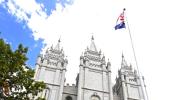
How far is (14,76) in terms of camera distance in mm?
14477

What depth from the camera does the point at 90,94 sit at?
3381 cm

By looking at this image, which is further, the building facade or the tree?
the building facade

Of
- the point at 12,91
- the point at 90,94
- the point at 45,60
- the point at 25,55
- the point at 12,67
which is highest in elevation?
the point at 45,60

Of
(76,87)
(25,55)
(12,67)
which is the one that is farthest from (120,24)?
(76,87)

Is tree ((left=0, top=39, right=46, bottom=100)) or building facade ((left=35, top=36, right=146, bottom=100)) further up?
building facade ((left=35, top=36, right=146, bottom=100))

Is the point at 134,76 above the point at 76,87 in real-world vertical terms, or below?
above

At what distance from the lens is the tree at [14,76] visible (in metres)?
13.9

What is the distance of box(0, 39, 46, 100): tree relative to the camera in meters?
13.9

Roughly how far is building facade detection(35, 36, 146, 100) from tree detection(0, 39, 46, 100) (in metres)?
17.3

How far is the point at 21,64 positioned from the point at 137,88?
85.5ft

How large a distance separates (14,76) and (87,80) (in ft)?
70.7

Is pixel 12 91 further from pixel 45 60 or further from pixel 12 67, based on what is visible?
pixel 45 60

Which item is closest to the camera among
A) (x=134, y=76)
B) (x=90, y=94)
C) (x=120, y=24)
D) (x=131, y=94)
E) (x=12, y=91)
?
(x=12, y=91)

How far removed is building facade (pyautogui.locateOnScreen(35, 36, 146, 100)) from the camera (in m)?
33.7
